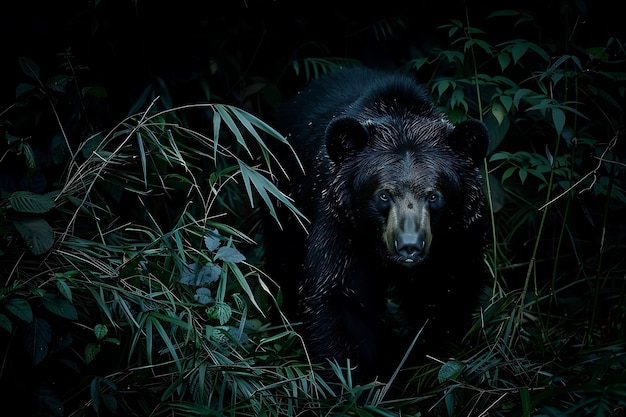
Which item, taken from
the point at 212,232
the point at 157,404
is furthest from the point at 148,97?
the point at 157,404

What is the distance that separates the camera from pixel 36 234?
3857 mm

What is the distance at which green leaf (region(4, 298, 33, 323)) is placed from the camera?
358cm

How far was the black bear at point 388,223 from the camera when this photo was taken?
168 inches

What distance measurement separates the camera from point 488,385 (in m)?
4.06

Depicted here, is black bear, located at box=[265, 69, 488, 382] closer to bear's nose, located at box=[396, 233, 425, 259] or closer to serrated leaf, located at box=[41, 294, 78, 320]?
bear's nose, located at box=[396, 233, 425, 259]

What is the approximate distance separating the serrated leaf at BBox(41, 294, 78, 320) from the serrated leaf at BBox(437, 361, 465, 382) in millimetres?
1807

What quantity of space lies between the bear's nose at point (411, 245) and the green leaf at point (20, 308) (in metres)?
1.77

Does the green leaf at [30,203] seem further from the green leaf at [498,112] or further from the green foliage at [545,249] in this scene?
the green leaf at [498,112]

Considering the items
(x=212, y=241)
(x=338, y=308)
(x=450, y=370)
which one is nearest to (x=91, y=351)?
(x=212, y=241)

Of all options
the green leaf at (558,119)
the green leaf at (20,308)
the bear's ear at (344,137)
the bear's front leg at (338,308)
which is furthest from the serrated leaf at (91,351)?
the green leaf at (558,119)

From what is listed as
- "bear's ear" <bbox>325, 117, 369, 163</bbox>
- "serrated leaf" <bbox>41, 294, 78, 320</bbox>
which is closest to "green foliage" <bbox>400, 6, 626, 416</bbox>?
"bear's ear" <bbox>325, 117, 369, 163</bbox>

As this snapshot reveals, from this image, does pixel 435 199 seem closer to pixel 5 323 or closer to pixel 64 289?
pixel 64 289

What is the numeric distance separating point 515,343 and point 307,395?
134cm

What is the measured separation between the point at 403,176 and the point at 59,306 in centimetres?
184
